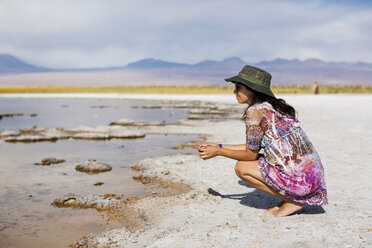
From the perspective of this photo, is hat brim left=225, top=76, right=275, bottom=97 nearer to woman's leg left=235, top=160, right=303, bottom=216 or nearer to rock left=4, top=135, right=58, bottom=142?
woman's leg left=235, top=160, right=303, bottom=216

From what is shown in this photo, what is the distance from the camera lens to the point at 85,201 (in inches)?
213

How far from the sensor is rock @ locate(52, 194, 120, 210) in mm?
5320

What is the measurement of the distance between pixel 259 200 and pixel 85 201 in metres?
2.64

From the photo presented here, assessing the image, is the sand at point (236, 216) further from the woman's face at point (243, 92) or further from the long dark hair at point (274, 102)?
the woman's face at point (243, 92)

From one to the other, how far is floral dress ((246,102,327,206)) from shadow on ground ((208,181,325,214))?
60 centimetres

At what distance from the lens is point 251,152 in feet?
13.8

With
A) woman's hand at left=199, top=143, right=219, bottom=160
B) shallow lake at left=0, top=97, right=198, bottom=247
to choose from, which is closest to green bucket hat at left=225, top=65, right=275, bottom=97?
woman's hand at left=199, top=143, right=219, bottom=160

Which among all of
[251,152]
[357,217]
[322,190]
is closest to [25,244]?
[251,152]

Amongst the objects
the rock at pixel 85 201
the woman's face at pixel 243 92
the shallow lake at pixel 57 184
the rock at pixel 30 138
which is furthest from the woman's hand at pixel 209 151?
the rock at pixel 30 138

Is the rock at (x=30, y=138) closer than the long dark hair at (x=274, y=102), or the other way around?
the long dark hair at (x=274, y=102)

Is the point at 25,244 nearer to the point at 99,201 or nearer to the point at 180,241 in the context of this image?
the point at 99,201

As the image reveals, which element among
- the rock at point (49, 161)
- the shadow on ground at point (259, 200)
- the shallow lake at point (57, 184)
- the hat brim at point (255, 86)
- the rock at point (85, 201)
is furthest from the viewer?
the rock at point (49, 161)

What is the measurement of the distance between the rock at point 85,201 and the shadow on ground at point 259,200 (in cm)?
161

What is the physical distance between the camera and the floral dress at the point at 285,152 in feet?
13.3
